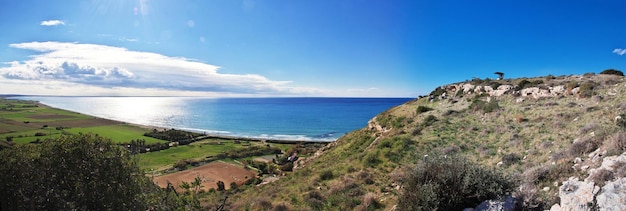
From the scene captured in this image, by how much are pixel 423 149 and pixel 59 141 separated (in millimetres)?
17123

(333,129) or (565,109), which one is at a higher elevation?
(565,109)

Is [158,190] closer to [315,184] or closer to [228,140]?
[315,184]

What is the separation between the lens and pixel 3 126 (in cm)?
7562

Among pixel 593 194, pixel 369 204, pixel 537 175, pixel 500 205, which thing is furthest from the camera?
pixel 369 204

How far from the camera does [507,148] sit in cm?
1421

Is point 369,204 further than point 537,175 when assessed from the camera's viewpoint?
Yes

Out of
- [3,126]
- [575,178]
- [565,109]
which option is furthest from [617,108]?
[3,126]

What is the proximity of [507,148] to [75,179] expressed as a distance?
1733 centimetres

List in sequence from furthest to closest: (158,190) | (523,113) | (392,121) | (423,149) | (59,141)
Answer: (392,121) → (523,113) → (423,149) → (158,190) → (59,141)

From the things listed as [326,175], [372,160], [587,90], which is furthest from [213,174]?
[587,90]

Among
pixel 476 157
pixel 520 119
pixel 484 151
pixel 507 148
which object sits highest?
pixel 520 119

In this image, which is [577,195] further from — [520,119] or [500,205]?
[520,119]

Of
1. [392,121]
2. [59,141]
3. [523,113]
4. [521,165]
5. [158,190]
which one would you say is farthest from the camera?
[392,121]

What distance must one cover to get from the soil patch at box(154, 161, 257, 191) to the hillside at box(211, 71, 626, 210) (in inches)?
765
